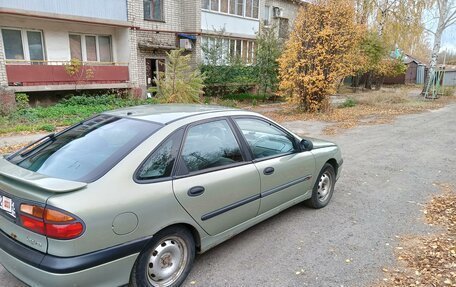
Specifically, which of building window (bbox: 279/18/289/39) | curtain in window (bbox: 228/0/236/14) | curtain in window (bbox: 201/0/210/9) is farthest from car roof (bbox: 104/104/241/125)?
building window (bbox: 279/18/289/39)

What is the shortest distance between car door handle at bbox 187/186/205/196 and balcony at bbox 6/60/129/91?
12.2m

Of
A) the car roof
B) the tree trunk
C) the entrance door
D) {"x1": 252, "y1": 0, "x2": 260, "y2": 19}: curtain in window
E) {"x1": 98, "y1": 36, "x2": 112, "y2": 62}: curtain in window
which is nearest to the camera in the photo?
the car roof

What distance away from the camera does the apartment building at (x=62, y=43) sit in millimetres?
12383

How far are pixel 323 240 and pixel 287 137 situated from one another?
1268mm

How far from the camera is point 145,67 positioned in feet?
56.1

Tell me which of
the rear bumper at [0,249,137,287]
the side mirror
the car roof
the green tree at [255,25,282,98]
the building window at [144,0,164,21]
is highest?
the building window at [144,0,164,21]

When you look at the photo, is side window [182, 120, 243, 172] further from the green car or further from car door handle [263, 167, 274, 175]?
car door handle [263, 167, 274, 175]

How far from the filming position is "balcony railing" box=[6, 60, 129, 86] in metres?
12.4

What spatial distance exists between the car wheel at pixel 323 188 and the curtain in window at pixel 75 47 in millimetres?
13672

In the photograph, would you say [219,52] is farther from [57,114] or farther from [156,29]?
[57,114]

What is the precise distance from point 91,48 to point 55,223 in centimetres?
1503

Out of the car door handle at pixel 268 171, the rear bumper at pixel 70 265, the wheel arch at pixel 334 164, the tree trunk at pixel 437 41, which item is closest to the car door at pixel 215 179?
the car door handle at pixel 268 171

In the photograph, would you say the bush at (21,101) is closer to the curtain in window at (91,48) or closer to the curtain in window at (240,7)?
the curtain in window at (91,48)

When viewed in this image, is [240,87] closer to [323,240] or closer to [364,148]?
[364,148]
